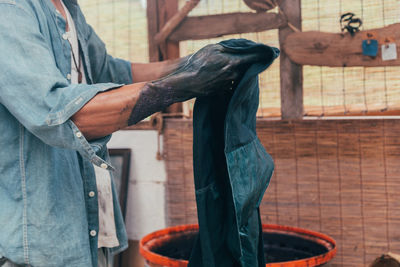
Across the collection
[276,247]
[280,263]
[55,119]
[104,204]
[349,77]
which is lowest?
[276,247]

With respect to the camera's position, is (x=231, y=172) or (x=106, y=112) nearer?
(x=106, y=112)

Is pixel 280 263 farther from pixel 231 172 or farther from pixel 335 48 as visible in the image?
pixel 335 48

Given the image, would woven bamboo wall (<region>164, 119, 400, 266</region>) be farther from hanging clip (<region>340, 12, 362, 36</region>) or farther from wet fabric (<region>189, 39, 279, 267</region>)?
wet fabric (<region>189, 39, 279, 267</region>)

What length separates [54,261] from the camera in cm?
140

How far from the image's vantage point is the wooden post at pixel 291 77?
293 cm

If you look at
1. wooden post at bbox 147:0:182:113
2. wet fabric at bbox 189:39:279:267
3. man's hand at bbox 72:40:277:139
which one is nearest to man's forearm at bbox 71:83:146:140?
man's hand at bbox 72:40:277:139

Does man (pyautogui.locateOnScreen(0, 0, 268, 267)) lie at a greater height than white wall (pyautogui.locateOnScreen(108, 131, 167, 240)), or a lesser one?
greater

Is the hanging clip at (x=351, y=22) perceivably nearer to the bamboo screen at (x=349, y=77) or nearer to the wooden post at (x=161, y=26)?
the bamboo screen at (x=349, y=77)

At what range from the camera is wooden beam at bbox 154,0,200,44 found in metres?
3.11

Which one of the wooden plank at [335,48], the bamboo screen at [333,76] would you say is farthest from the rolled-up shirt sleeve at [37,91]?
the bamboo screen at [333,76]

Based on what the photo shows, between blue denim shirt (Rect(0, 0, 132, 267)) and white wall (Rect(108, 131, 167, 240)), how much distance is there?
1.85 m

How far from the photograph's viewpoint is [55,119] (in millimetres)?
1201

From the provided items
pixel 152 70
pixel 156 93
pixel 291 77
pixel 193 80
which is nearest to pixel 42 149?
pixel 156 93

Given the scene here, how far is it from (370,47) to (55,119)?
213 cm
